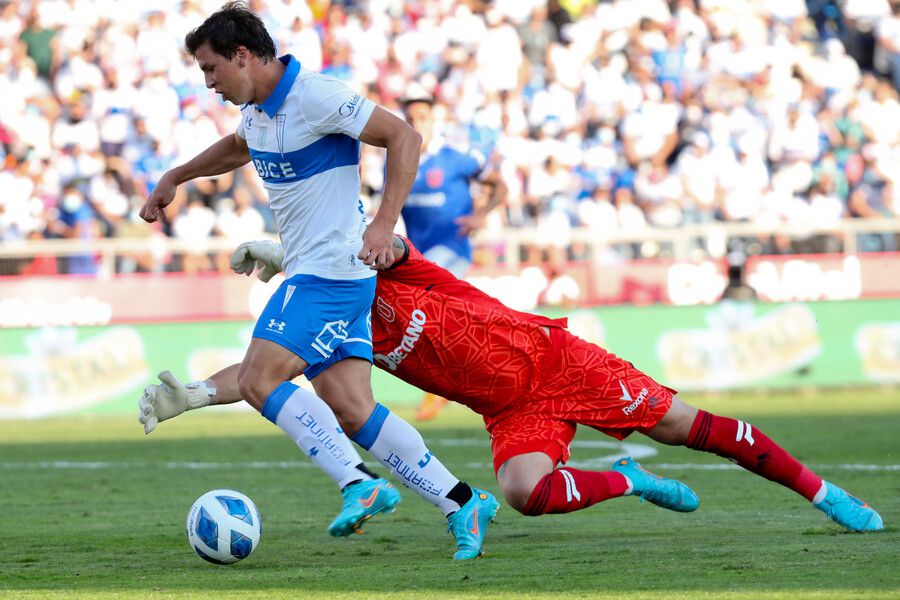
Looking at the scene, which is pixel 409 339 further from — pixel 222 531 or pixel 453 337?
pixel 222 531

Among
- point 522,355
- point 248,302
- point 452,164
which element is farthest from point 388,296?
point 248,302

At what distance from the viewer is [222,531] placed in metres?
5.70

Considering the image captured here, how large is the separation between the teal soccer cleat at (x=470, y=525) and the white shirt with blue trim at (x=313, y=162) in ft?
3.37

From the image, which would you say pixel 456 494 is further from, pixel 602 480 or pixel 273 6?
pixel 273 6

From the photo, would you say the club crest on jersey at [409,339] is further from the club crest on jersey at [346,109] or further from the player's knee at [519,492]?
the club crest on jersey at [346,109]

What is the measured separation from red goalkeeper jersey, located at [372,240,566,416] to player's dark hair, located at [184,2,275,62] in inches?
40.5

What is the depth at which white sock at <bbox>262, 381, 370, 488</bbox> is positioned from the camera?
227 inches

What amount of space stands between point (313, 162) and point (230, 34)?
1.99ft

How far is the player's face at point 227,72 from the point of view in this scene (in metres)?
5.82

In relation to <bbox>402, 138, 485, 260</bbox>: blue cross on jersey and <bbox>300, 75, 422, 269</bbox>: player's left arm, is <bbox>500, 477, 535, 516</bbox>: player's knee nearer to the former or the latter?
<bbox>300, 75, 422, 269</bbox>: player's left arm

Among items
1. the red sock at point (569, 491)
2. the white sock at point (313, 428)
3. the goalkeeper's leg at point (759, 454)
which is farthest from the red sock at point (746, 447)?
the white sock at point (313, 428)

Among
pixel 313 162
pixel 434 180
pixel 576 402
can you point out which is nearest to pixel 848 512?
pixel 576 402

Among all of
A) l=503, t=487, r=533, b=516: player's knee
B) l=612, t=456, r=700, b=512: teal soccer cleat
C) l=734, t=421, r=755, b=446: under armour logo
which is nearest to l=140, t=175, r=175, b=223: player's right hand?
l=503, t=487, r=533, b=516: player's knee

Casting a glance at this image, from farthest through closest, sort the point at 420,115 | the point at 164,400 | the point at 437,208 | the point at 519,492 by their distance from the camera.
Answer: the point at 437,208, the point at 420,115, the point at 164,400, the point at 519,492
